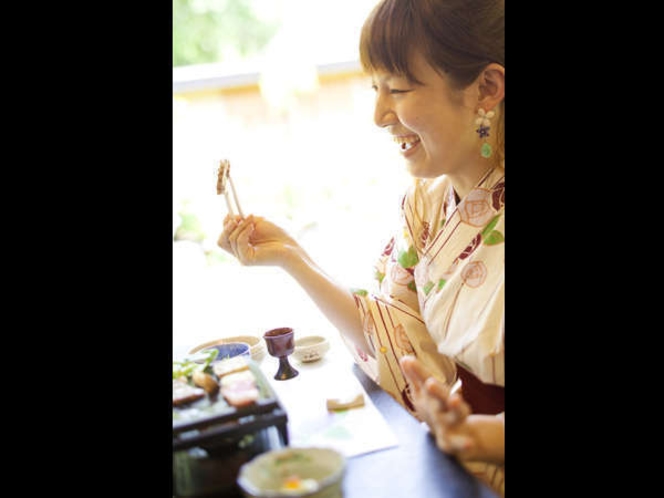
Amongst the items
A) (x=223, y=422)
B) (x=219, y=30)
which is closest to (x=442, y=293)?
(x=223, y=422)

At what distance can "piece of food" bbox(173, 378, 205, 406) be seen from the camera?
2.76 feet

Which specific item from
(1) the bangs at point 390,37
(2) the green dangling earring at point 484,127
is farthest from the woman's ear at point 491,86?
(1) the bangs at point 390,37

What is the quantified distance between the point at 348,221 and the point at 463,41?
0.42 metres

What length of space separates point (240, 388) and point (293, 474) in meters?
0.17

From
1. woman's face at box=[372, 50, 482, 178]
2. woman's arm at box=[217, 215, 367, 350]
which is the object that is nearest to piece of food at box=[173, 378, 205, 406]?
woman's arm at box=[217, 215, 367, 350]

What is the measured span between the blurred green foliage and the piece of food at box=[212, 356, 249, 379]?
1.60 feet

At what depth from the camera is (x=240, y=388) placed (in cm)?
86

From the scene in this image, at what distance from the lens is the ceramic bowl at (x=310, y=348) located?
1222mm

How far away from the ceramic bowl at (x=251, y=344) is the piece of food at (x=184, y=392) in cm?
23

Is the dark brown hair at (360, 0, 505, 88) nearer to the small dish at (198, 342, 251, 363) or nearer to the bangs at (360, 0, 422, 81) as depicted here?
the bangs at (360, 0, 422, 81)
